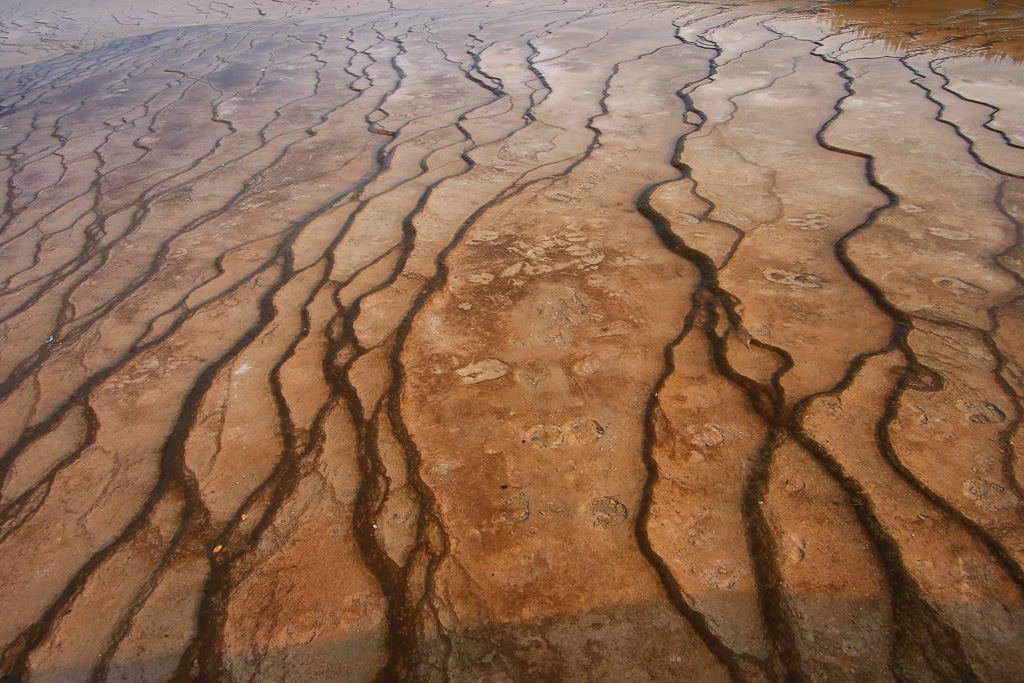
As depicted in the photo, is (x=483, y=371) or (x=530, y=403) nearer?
(x=530, y=403)

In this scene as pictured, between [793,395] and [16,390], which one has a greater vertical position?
[793,395]

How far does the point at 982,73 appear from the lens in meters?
3.82

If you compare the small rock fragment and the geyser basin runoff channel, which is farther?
the small rock fragment

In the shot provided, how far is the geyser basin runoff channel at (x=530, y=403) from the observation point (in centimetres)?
104

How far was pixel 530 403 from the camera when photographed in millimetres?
1496

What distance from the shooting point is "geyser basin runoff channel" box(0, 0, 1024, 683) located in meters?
1.04

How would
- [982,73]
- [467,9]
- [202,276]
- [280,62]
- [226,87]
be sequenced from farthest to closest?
[467,9], [280,62], [226,87], [982,73], [202,276]

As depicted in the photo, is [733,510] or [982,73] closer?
[733,510]

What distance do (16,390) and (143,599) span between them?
975 mm

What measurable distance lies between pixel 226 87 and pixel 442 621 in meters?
4.83

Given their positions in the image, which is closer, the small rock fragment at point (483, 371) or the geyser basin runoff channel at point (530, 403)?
the geyser basin runoff channel at point (530, 403)

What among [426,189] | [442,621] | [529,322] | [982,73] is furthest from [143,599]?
[982,73]

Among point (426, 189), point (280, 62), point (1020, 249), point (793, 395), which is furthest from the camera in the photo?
point (280, 62)

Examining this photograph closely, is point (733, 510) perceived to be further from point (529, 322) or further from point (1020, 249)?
point (1020, 249)
